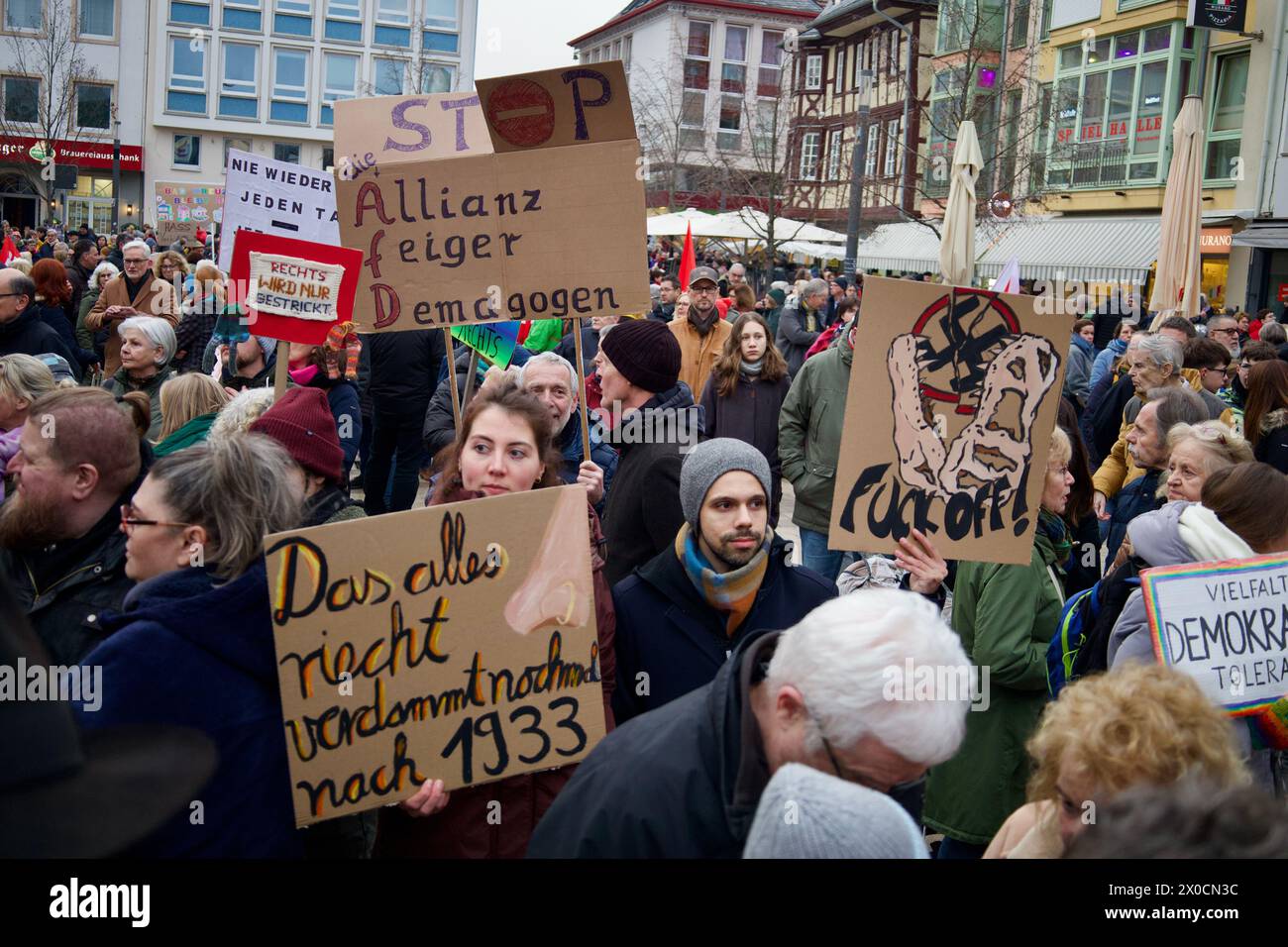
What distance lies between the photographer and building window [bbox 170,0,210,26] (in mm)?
49500

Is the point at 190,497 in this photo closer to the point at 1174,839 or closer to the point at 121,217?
the point at 1174,839

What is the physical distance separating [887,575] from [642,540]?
918 mm

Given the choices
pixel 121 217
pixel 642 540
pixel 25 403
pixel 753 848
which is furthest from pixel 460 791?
pixel 121 217

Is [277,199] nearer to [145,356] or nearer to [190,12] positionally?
[145,356]

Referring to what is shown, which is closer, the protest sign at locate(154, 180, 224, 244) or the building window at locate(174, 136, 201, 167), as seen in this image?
the protest sign at locate(154, 180, 224, 244)

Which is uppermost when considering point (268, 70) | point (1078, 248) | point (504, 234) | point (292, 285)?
point (268, 70)

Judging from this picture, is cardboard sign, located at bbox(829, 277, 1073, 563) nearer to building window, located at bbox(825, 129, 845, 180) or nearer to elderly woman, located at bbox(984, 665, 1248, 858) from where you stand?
elderly woman, located at bbox(984, 665, 1248, 858)

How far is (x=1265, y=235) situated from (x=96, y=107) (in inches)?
1738

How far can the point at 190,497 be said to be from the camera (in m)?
2.73

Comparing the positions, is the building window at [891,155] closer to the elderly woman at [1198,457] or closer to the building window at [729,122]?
the building window at [729,122]

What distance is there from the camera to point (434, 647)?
2850 mm

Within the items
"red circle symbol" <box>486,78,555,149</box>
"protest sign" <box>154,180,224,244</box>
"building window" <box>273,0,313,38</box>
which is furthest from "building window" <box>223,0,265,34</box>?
"red circle symbol" <box>486,78,555,149</box>

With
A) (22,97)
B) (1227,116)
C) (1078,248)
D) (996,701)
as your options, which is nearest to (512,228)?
(996,701)

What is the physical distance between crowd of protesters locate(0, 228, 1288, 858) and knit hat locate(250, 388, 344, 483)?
0.04ft
